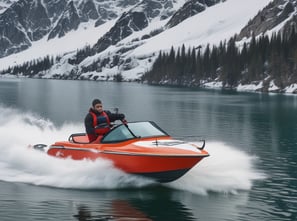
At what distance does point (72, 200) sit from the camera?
1800 centimetres

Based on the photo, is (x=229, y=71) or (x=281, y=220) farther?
(x=229, y=71)

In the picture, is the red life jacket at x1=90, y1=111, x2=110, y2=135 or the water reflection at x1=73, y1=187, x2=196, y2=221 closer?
the water reflection at x1=73, y1=187, x2=196, y2=221

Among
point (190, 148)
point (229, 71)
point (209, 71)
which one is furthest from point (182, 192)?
point (209, 71)

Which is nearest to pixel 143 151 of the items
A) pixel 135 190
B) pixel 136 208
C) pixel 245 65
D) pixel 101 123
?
pixel 135 190

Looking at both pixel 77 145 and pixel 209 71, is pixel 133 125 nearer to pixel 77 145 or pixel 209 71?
pixel 77 145

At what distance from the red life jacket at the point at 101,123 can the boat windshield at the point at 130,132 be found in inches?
28.0

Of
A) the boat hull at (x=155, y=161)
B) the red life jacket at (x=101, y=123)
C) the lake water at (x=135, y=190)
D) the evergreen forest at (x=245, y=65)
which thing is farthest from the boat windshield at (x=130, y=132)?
the evergreen forest at (x=245, y=65)

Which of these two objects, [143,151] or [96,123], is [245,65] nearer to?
[96,123]

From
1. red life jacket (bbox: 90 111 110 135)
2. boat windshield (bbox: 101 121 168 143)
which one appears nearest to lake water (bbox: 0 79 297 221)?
Result: boat windshield (bbox: 101 121 168 143)

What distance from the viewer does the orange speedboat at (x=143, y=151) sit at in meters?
18.3

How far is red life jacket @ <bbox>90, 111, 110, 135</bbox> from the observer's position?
2066 cm

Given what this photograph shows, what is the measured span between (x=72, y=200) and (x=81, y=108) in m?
46.6

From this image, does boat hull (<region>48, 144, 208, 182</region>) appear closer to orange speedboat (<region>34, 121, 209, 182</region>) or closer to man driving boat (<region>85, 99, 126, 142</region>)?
orange speedboat (<region>34, 121, 209, 182</region>)

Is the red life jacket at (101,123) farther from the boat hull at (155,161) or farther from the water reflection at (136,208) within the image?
the water reflection at (136,208)
